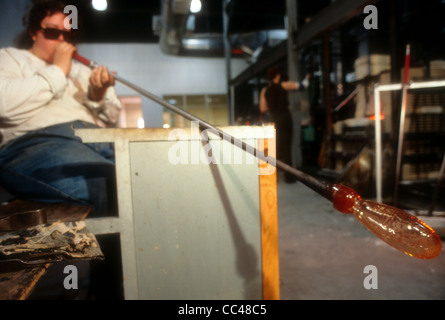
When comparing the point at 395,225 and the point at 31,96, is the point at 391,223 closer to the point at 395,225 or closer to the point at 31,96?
the point at 395,225

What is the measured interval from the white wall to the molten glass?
36.7 feet

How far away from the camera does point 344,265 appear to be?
2061 mm

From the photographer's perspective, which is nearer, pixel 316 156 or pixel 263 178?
pixel 263 178

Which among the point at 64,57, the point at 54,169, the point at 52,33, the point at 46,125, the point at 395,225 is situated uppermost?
Result: the point at 52,33

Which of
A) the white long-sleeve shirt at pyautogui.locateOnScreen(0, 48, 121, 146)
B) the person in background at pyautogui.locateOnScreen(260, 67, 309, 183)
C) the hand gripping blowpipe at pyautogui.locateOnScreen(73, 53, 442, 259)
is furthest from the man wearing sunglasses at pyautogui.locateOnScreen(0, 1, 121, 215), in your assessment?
the person in background at pyautogui.locateOnScreen(260, 67, 309, 183)

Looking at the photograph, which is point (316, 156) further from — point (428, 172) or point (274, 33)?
point (274, 33)

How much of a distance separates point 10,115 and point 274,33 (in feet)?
34.5

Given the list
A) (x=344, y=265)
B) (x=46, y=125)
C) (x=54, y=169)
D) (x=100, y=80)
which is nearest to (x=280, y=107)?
Result: (x=344, y=265)

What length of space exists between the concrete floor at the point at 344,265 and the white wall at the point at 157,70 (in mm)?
9832

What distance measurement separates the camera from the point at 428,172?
3.90 metres

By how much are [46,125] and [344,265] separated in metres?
2.29

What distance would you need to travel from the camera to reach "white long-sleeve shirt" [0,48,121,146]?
136cm
